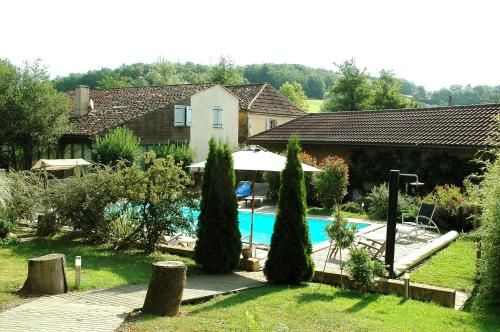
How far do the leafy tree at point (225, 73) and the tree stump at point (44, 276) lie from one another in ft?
169

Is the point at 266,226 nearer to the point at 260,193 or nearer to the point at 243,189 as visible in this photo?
the point at 260,193

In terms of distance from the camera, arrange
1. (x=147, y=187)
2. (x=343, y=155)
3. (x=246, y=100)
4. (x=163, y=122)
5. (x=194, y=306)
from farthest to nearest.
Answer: (x=246, y=100), (x=163, y=122), (x=343, y=155), (x=147, y=187), (x=194, y=306)

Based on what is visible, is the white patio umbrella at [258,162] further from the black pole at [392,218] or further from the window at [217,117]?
the window at [217,117]

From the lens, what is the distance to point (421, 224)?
1572 cm

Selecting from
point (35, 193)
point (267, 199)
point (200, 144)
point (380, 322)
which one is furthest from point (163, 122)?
point (380, 322)

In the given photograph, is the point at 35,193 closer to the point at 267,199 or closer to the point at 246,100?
the point at 267,199

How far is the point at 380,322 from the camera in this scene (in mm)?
7238

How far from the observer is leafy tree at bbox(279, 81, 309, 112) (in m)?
Result: 66.6

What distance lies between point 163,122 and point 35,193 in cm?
1883

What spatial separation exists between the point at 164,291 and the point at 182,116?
26.0 meters

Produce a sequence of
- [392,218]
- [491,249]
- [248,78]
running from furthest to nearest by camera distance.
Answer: [248,78], [392,218], [491,249]

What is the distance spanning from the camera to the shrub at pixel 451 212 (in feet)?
54.3

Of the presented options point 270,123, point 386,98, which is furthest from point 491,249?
point 386,98

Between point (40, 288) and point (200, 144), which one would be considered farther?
point (200, 144)
